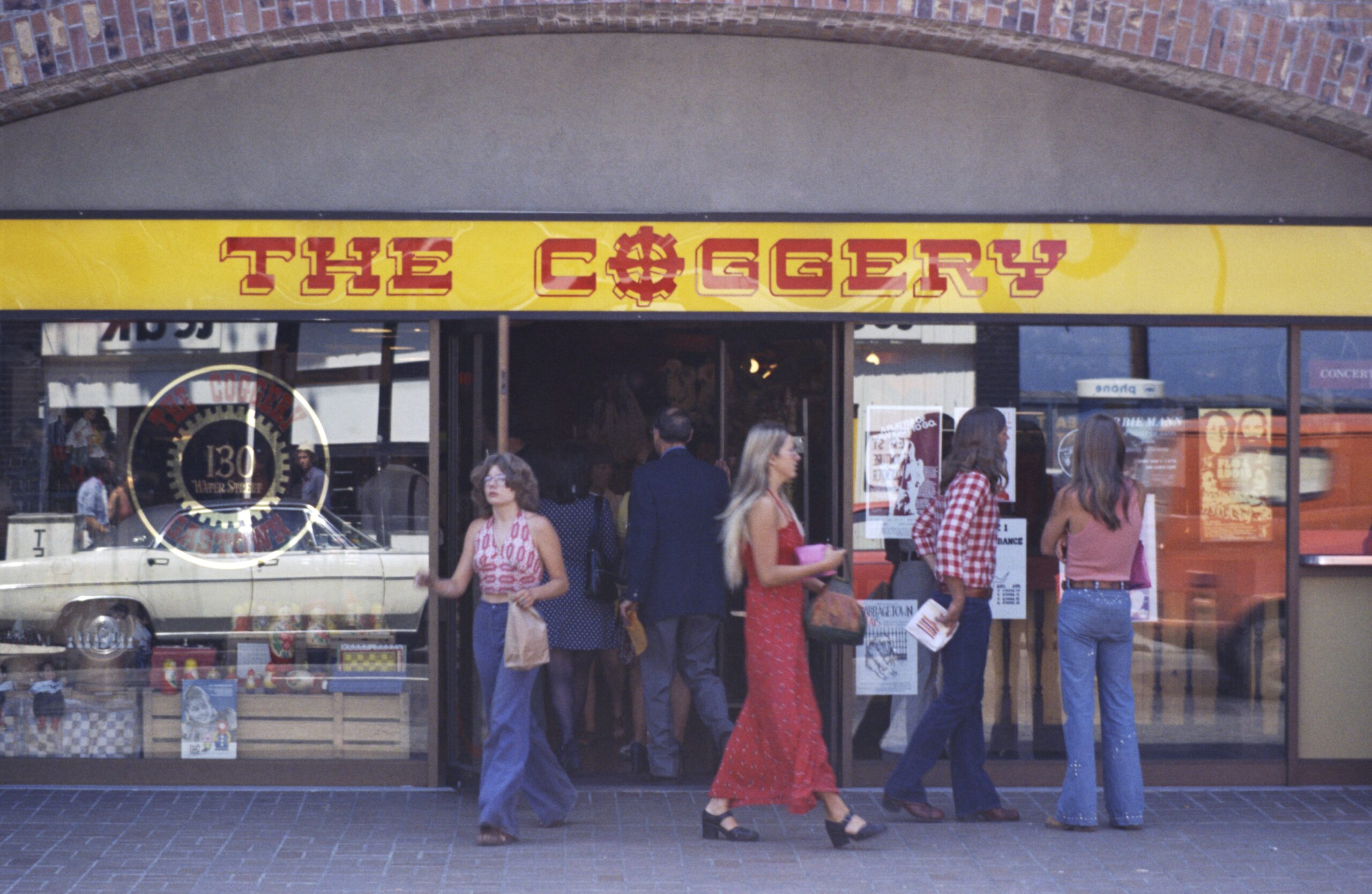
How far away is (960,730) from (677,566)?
5.23 feet

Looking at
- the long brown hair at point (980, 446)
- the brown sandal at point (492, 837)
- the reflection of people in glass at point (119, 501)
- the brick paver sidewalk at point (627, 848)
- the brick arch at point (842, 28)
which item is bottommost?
the brick paver sidewalk at point (627, 848)

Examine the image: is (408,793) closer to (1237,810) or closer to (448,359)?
(448,359)

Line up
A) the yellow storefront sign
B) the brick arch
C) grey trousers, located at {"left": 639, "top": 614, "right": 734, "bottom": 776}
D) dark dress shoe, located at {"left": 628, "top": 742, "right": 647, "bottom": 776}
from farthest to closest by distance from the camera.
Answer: dark dress shoe, located at {"left": 628, "top": 742, "right": 647, "bottom": 776}
the yellow storefront sign
grey trousers, located at {"left": 639, "top": 614, "right": 734, "bottom": 776}
the brick arch

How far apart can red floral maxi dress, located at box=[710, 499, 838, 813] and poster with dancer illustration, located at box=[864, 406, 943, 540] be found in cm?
129

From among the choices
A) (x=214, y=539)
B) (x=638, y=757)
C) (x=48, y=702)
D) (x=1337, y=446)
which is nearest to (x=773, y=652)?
Answer: (x=638, y=757)

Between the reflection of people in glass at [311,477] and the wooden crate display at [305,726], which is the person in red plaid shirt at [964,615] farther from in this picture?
the reflection of people in glass at [311,477]

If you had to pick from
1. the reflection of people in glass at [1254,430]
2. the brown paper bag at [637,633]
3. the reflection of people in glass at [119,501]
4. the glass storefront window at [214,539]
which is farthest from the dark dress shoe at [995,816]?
the reflection of people in glass at [119,501]

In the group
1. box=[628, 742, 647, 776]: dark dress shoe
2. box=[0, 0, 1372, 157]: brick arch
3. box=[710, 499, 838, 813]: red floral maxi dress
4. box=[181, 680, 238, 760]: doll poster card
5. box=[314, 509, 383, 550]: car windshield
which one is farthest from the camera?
box=[628, 742, 647, 776]: dark dress shoe

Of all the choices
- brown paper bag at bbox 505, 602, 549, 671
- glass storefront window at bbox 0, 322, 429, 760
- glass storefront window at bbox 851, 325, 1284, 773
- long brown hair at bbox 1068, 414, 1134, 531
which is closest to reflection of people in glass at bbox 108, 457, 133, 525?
glass storefront window at bbox 0, 322, 429, 760

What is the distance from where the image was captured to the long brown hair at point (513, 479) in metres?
6.24

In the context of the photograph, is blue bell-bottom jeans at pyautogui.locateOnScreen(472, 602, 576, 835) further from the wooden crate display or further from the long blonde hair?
the wooden crate display

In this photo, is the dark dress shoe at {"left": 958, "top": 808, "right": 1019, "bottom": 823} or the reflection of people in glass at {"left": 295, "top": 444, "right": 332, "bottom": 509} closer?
the dark dress shoe at {"left": 958, "top": 808, "right": 1019, "bottom": 823}

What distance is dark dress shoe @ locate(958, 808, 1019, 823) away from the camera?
6.71m

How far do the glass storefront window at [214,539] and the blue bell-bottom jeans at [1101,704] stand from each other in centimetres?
322
